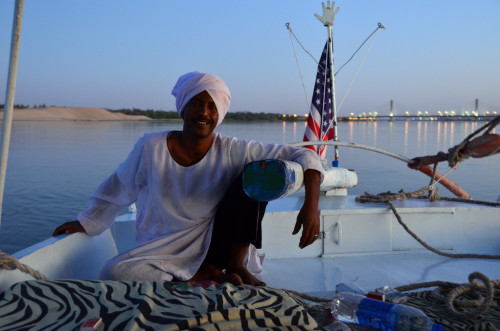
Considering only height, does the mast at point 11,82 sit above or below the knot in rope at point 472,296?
above

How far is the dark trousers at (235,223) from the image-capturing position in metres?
1.88

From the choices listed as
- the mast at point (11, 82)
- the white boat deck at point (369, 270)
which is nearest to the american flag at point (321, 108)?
the white boat deck at point (369, 270)

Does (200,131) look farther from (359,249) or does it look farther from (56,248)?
(359,249)

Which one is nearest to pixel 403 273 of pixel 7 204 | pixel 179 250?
pixel 179 250

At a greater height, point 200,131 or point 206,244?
point 200,131

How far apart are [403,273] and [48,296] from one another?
199 centimetres

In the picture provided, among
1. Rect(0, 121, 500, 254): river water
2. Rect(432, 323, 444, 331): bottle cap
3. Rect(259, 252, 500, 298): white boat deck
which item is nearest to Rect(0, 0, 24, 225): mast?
Rect(432, 323, 444, 331): bottle cap

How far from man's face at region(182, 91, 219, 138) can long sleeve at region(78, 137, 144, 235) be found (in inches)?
9.6

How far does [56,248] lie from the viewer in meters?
1.82

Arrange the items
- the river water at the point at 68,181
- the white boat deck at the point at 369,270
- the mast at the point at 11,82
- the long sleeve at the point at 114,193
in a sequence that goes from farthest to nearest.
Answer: the river water at the point at 68,181
the white boat deck at the point at 369,270
the long sleeve at the point at 114,193
the mast at the point at 11,82

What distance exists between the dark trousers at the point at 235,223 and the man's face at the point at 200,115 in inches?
10.0

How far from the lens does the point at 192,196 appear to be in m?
1.95

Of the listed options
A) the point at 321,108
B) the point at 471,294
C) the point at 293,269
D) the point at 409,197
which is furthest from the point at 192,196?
the point at 321,108

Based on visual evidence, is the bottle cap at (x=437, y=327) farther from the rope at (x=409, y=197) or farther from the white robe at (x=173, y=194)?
the rope at (x=409, y=197)
